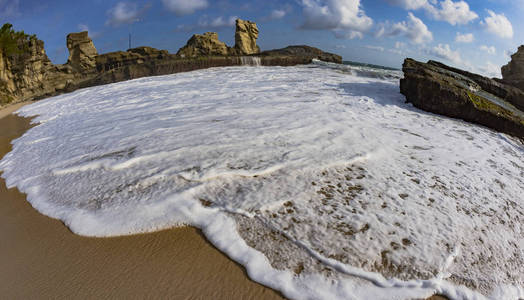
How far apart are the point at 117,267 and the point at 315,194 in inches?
60.6

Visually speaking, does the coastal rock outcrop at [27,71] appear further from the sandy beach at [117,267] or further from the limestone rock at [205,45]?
the sandy beach at [117,267]

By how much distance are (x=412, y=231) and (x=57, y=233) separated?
2652 millimetres

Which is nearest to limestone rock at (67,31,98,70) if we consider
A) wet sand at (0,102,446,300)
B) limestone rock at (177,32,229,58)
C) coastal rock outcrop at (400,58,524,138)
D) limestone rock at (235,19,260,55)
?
limestone rock at (177,32,229,58)

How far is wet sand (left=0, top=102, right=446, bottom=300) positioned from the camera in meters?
1.39

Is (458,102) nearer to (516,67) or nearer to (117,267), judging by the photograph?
(117,267)

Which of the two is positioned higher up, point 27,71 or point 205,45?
point 205,45

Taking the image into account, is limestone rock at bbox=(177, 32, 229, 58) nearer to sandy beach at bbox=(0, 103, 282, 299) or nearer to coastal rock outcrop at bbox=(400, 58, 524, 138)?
coastal rock outcrop at bbox=(400, 58, 524, 138)

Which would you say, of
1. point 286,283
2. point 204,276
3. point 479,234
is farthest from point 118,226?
point 479,234

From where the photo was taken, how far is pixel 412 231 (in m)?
1.79

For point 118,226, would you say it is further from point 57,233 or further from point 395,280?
point 395,280

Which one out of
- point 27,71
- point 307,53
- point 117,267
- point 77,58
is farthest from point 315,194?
point 77,58

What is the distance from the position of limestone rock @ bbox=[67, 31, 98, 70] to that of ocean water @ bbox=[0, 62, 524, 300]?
115 ft

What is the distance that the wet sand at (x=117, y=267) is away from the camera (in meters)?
1.39

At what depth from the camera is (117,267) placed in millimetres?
1542
